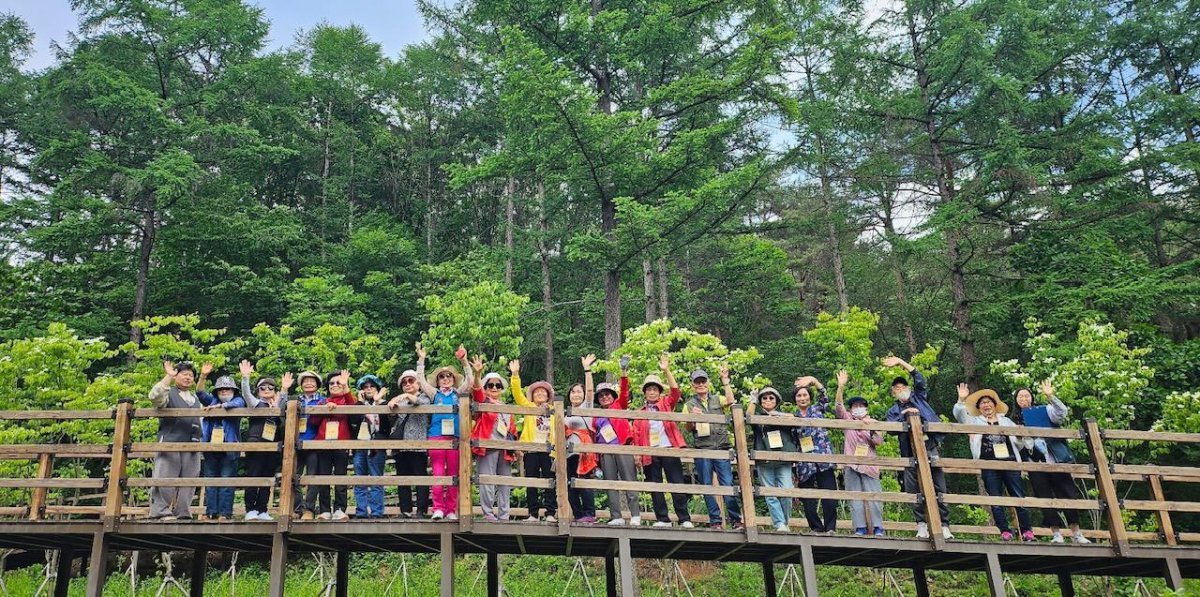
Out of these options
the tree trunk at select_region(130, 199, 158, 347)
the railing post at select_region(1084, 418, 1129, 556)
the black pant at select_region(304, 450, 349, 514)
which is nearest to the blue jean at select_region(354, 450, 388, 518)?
the black pant at select_region(304, 450, 349, 514)

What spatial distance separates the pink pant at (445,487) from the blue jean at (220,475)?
204 centimetres

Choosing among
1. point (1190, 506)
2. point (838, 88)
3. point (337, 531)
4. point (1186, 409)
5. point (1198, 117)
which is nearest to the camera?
point (337, 531)

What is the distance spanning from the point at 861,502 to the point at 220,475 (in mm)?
6444

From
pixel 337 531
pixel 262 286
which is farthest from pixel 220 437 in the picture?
pixel 262 286

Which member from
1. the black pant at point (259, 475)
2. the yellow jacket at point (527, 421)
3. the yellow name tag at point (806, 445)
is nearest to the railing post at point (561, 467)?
the yellow jacket at point (527, 421)

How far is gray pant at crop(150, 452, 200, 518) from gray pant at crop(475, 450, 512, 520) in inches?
109

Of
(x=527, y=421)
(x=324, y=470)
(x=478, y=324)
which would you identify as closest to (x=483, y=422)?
(x=527, y=421)

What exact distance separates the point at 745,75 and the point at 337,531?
13164mm

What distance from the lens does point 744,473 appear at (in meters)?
7.25

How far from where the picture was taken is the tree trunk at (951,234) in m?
18.8

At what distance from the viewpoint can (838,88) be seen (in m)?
20.5

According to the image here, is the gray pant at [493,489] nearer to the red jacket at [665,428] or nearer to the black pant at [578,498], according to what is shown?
the black pant at [578,498]

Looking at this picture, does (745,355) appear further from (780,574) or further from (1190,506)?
(1190,506)

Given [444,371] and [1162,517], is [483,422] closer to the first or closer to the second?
[444,371]
